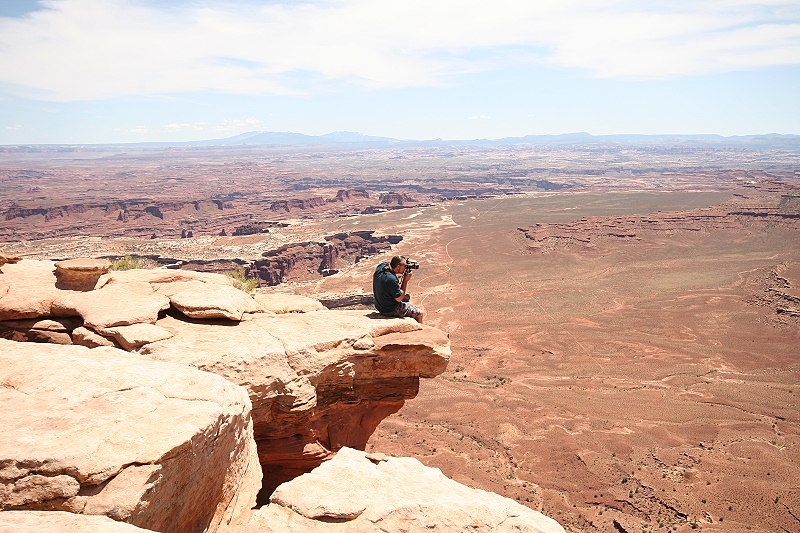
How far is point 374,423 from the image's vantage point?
9930mm

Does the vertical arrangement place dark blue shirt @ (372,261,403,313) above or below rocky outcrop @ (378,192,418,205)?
above

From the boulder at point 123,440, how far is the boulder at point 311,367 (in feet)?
3.88

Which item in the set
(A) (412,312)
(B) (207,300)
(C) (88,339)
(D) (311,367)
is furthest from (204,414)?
(A) (412,312)

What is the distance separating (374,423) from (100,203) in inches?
4336

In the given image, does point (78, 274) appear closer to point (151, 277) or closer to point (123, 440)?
point (151, 277)

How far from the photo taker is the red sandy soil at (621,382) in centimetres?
1664

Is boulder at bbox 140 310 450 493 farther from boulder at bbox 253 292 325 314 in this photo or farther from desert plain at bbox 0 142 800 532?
desert plain at bbox 0 142 800 532

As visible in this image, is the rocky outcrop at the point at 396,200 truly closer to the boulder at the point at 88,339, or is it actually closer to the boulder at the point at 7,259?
the boulder at the point at 7,259

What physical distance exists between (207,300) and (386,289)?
134 inches

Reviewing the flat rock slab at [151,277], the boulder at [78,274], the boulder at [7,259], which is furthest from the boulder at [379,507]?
the boulder at [7,259]

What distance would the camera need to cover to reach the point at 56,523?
3.28 metres

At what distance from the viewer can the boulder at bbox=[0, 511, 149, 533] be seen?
3.16 metres

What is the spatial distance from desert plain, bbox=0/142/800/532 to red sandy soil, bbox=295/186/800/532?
0.11m

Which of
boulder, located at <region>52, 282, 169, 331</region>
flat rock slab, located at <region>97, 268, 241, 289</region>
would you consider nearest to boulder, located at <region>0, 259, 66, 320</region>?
boulder, located at <region>52, 282, 169, 331</region>
